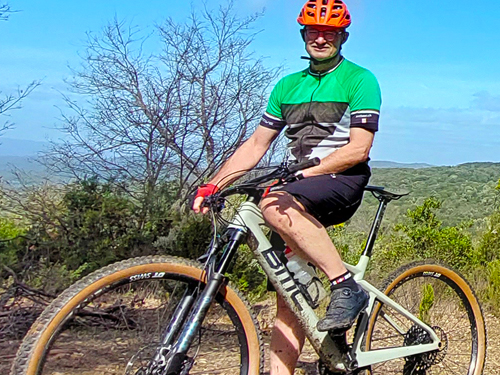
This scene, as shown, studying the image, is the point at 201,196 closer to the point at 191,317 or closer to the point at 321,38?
the point at 191,317

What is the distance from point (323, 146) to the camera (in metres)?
3.38

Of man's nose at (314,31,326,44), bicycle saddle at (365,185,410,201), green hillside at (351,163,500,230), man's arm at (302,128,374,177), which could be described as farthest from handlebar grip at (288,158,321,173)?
green hillside at (351,163,500,230)

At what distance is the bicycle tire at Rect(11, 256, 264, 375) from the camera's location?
2.62 metres

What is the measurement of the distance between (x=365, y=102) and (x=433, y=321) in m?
1.87

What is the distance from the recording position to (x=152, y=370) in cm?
285

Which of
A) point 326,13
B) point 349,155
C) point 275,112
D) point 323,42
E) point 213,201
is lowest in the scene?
point 213,201

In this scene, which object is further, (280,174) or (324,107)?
(324,107)

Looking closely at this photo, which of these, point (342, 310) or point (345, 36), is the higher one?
point (345, 36)

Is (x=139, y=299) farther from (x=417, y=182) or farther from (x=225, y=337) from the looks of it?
(x=417, y=182)

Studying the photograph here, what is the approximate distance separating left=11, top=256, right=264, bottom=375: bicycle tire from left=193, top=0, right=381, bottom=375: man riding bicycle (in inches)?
13.9

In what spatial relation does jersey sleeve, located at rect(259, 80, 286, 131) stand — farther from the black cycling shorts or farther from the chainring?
the chainring

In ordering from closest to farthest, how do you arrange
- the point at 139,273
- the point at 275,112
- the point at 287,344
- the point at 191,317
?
the point at 139,273, the point at 191,317, the point at 275,112, the point at 287,344

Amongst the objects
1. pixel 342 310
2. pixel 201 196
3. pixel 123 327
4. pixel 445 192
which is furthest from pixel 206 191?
pixel 445 192

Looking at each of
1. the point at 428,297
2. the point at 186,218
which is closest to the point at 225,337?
the point at 428,297
